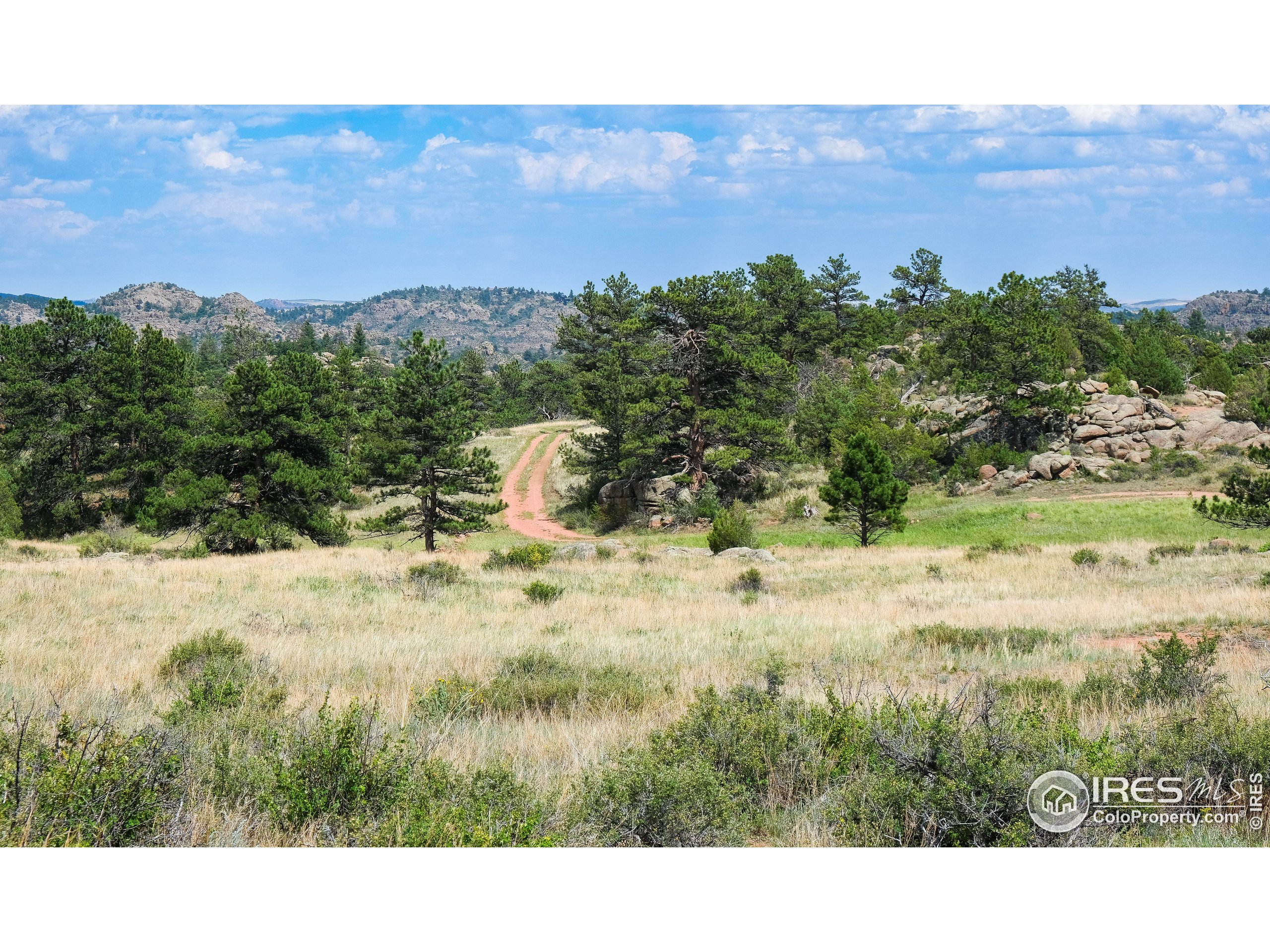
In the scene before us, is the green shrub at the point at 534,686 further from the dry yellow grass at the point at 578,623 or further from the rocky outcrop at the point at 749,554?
the rocky outcrop at the point at 749,554

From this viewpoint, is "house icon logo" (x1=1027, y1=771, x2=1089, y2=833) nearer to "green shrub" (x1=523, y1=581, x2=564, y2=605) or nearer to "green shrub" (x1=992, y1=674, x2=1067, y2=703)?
"green shrub" (x1=992, y1=674, x2=1067, y2=703)

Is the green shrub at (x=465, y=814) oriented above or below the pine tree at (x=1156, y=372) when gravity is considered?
below

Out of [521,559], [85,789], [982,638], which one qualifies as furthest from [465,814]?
[521,559]

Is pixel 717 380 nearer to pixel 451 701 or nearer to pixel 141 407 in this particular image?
pixel 141 407

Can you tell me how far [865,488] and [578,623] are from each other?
673 inches

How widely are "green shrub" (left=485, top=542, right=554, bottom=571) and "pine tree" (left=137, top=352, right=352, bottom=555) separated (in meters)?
9.84

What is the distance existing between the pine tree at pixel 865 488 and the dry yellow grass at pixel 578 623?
6040mm

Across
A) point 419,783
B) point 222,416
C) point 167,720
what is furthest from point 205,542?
point 419,783

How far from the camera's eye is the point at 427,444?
97.3 feet

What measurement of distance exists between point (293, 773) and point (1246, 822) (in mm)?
5044

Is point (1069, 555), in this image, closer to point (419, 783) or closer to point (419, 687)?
point (419, 687)

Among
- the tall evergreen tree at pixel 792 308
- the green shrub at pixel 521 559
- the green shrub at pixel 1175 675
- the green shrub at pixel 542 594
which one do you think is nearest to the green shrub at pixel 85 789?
the green shrub at pixel 1175 675

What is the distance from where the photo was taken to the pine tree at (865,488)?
27.0m

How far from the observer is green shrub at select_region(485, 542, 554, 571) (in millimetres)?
20750
